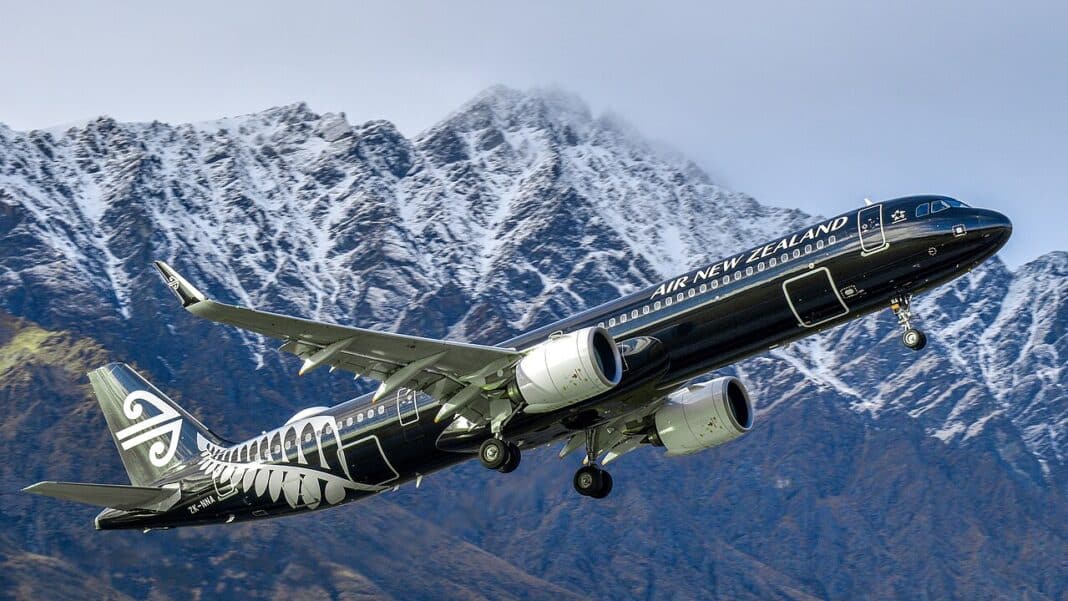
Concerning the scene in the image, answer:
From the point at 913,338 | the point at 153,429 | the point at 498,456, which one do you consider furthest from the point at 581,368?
the point at 153,429

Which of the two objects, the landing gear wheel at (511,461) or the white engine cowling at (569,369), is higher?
the white engine cowling at (569,369)

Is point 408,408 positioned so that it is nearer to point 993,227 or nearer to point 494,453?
point 494,453

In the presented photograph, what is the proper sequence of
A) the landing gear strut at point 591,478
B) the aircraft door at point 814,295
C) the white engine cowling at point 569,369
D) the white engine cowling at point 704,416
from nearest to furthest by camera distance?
the white engine cowling at point 569,369, the aircraft door at point 814,295, the white engine cowling at point 704,416, the landing gear strut at point 591,478

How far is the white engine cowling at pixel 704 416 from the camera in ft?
178

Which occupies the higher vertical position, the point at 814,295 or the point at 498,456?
the point at 814,295

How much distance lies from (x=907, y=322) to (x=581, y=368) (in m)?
10.5

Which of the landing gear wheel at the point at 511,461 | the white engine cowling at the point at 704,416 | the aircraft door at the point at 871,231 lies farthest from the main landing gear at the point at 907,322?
the landing gear wheel at the point at 511,461

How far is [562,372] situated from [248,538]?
367 ft

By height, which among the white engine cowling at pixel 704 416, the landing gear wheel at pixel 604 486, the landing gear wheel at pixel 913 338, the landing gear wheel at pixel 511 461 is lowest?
the landing gear wheel at pixel 604 486

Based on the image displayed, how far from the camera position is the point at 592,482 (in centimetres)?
5456

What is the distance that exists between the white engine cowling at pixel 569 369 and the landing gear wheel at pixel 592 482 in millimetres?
7133

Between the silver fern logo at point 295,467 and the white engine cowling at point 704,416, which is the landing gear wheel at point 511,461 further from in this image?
the white engine cowling at point 704,416

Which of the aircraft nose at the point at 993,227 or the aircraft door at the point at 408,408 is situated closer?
the aircraft nose at the point at 993,227

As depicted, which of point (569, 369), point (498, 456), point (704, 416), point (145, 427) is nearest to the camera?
point (569, 369)
